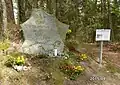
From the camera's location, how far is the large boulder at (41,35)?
8.36 metres

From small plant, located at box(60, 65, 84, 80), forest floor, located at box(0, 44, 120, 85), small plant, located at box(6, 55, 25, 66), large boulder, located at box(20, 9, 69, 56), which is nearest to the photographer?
forest floor, located at box(0, 44, 120, 85)

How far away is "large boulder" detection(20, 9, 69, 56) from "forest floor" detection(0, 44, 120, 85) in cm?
55

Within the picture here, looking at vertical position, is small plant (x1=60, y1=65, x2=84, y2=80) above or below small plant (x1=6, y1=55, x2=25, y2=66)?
below

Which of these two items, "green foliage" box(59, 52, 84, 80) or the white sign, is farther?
the white sign

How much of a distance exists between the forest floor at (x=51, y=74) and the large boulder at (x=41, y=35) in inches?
21.7

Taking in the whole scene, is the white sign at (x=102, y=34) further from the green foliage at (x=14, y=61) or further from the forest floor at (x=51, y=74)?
the green foliage at (x=14, y=61)

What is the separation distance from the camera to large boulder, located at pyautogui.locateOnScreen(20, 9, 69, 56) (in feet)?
27.4

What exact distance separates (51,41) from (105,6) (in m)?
9.31

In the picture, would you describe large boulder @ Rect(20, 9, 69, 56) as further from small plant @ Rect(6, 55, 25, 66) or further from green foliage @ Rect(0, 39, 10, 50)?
small plant @ Rect(6, 55, 25, 66)

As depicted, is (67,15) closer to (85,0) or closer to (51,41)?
(85,0)

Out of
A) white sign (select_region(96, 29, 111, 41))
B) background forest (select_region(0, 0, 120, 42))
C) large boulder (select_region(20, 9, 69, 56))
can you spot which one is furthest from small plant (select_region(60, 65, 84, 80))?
background forest (select_region(0, 0, 120, 42))

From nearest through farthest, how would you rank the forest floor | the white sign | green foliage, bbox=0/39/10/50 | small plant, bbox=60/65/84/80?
the forest floor
small plant, bbox=60/65/84/80
green foliage, bbox=0/39/10/50
the white sign

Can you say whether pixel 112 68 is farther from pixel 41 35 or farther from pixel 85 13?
pixel 85 13
